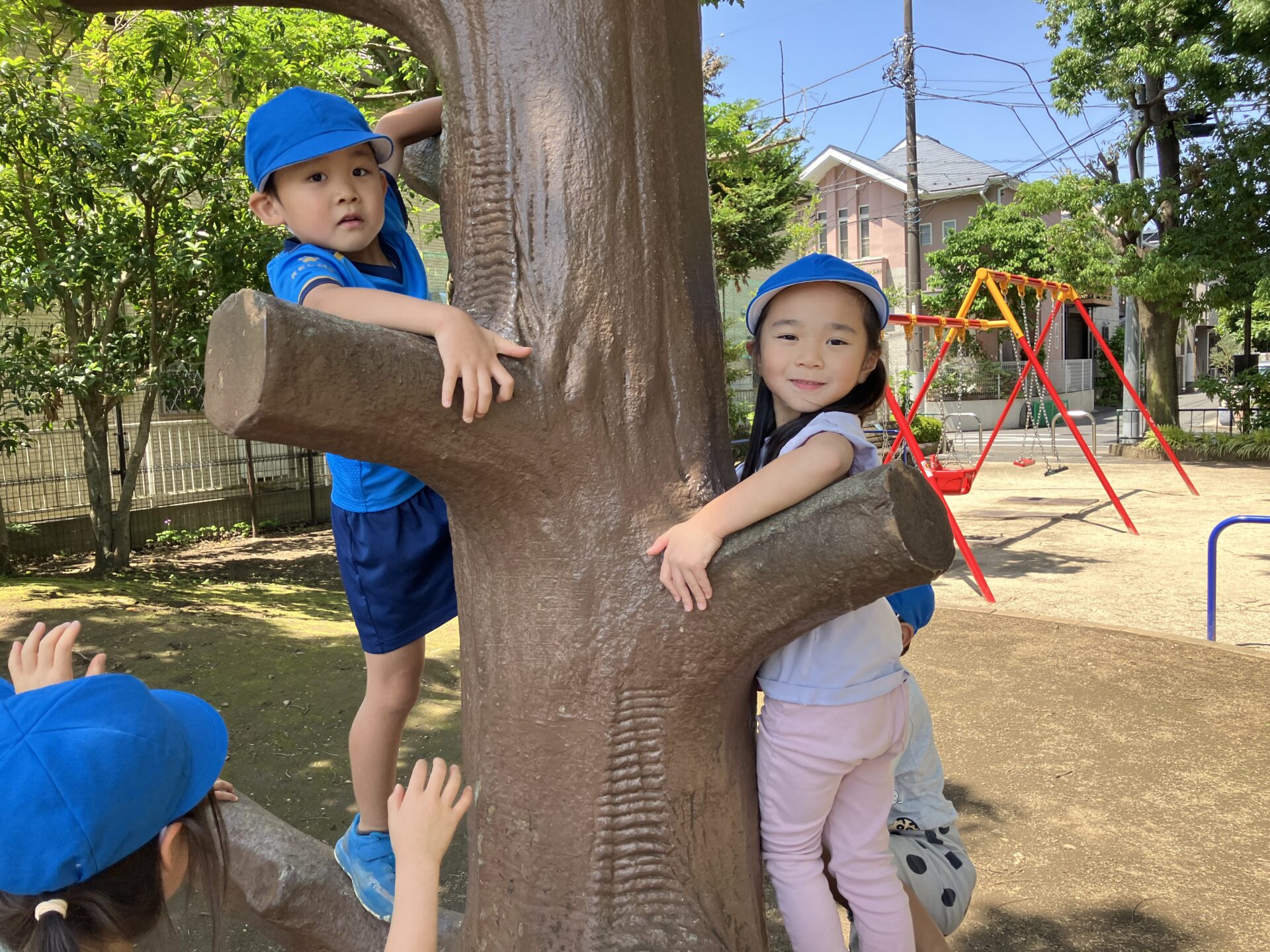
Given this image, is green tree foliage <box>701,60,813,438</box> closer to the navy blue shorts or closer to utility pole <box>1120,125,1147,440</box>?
utility pole <box>1120,125,1147,440</box>

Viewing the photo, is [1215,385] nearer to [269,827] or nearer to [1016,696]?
[1016,696]

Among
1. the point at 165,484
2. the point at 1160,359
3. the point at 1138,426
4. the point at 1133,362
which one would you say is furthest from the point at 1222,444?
the point at 165,484

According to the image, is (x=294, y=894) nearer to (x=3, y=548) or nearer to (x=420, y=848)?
(x=420, y=848)

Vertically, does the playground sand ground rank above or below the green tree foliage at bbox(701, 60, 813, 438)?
below

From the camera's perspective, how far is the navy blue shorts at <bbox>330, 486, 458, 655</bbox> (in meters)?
1.92

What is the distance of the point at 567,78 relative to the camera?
1.54m

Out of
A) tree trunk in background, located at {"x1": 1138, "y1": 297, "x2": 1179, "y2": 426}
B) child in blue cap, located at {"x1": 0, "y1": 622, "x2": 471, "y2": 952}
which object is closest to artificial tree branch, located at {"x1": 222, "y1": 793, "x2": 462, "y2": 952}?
child in blue cap, located at {"x1": 0, "y1": 622, "x2": 471, "y2": 952}

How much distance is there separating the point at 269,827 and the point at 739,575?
1.01 metres

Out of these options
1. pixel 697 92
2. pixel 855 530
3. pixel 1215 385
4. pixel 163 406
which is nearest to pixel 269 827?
pixel 855 530

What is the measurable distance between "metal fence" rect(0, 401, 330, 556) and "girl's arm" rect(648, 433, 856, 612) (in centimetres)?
904

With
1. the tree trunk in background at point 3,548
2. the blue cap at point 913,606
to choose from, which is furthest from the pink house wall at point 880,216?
the blue cap at point 913,606

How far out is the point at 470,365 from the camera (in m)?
1.36

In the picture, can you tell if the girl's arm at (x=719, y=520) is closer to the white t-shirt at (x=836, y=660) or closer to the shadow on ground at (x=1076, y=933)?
the white t-shirt at (x=836, y=660)

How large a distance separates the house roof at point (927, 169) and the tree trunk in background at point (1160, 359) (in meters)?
13.5
